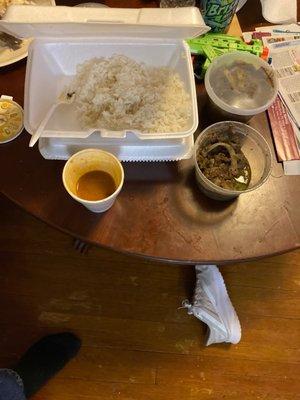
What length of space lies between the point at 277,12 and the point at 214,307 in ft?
3.04

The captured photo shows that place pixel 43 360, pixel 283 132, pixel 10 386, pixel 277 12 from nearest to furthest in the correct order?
pixel 283 132 → pixel 277 12 → pixel 10 386 → pixel 43 360

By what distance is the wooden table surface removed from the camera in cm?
75

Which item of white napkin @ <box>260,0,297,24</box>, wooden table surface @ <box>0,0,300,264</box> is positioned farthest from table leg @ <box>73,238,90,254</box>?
white napkin @ <box>260,0,297,24</box>

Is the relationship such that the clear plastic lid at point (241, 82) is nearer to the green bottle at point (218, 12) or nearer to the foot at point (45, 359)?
the green bottle at point (218, 12)

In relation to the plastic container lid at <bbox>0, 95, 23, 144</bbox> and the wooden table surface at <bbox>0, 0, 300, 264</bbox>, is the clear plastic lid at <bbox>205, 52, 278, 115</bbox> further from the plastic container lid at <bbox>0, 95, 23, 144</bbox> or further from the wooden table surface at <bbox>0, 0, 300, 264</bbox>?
the plastic container lid at <bbox>0, 95, 23, 144</bbox>

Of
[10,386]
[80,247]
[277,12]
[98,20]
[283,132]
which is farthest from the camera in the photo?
[80,247]

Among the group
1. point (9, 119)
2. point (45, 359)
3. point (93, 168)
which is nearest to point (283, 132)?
point (93, 168)

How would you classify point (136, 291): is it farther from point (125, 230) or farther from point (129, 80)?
point (129, 80)

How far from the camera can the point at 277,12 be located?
1020 millimetres

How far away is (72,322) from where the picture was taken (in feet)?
4.40

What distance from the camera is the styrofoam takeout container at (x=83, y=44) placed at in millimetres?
740

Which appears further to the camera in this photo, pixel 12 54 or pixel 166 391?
pixel 166 391

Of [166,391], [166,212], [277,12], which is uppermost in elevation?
[277,12]

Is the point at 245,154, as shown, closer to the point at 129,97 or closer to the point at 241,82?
the point at 241,82
